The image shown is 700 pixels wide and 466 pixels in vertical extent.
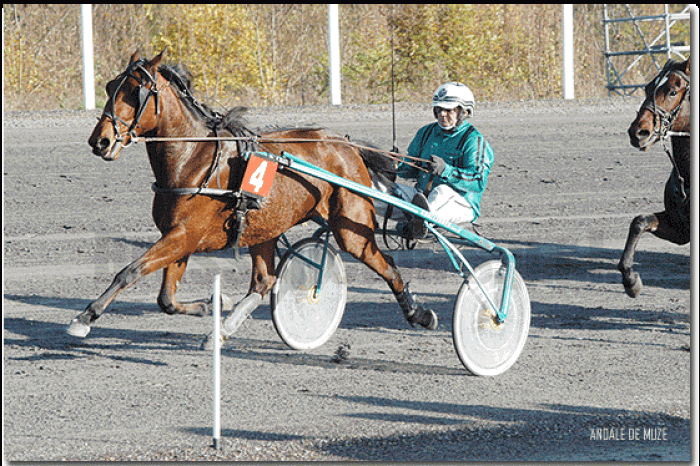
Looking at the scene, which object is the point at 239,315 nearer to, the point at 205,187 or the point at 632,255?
the point at 205,187

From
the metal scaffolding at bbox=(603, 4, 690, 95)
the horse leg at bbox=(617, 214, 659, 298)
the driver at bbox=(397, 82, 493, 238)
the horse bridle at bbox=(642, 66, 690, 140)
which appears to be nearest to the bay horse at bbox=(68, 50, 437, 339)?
the driver at bbox=(397, 82, 493, 238)

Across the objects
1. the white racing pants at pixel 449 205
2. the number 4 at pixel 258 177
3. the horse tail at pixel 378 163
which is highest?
the horse tail at pixel 378 163

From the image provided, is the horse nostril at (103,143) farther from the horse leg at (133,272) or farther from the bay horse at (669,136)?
the bay horse at (669,136)

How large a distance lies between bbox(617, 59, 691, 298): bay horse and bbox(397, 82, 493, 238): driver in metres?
1.21

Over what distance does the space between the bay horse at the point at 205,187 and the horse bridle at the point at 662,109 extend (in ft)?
6.66

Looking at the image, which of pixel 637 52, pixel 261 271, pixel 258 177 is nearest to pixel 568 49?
pixel 637 52

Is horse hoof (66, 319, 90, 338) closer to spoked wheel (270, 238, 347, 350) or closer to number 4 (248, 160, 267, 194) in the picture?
number 4 (248, 160, 267, 194)

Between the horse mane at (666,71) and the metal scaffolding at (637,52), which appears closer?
the horse mane at (666,71)

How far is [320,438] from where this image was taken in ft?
15.3

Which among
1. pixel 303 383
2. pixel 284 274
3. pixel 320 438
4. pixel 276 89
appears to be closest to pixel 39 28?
pixel 276 89

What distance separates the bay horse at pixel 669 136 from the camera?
22.0ft

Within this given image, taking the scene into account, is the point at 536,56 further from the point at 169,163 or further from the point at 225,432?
the point at 225,432

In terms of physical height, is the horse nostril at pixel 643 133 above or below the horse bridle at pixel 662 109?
below

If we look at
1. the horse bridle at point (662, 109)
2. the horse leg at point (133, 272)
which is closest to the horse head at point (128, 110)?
the horse leg at point (133, 272)
